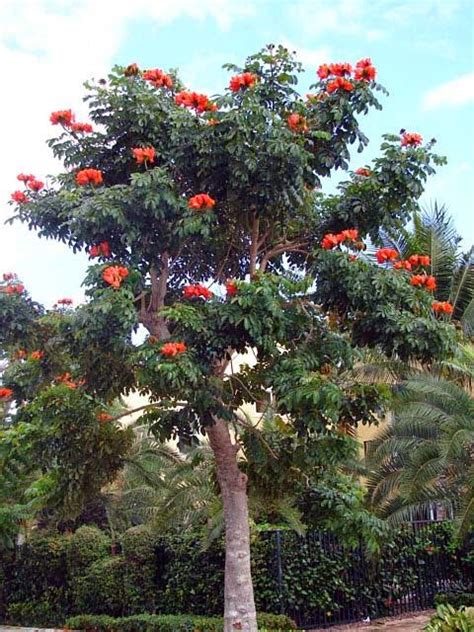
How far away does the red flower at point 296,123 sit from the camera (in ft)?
27.6

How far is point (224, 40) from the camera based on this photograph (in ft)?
28.7

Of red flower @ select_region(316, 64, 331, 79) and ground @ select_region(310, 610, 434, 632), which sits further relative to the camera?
ground @ select_region(310, 610, 434, 632)

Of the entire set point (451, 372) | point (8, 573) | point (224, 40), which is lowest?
point (8, 573)

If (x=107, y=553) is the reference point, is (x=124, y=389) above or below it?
above

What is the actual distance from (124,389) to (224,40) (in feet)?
13.6

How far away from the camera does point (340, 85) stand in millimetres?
8672

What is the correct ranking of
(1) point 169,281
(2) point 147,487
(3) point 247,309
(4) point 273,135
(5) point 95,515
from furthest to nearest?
1. (5) point 95,515
2. (2) point 147,487
3. (1) point 169,281
4. (4) point 273,135
5. (3) point 247,309

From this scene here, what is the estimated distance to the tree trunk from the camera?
841 centimetres

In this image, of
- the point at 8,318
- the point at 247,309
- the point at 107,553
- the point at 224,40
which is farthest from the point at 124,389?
the point at 107,553

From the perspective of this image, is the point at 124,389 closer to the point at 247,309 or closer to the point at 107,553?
the point at 247,309

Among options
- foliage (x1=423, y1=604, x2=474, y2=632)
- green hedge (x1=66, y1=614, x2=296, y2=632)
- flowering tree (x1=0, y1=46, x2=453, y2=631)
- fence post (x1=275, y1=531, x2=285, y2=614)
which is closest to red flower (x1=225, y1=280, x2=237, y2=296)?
flowering tree (x1=0, y1=46, x2=453, y2=631)

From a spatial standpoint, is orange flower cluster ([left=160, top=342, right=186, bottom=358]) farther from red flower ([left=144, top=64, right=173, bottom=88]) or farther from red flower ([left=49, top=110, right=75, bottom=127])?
red flower ([left=144, top=64, right=173, bottom=88])

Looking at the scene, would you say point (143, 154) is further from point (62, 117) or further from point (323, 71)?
point (323, 71)

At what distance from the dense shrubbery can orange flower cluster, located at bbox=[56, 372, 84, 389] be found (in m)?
4.78
